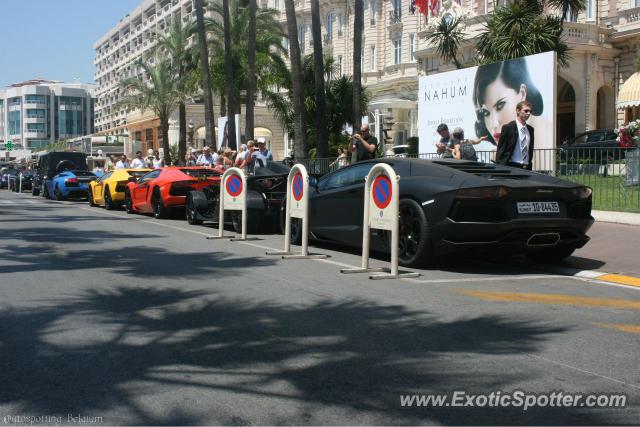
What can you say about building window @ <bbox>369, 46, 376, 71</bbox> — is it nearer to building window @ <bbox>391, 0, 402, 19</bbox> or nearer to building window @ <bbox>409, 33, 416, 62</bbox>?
building window @ <bbox>391, 0, 402, 19</bbox>

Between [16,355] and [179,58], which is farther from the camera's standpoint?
[179,58]

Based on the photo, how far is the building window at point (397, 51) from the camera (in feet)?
158

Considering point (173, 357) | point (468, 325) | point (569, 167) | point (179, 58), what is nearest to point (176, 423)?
point (173, 357)

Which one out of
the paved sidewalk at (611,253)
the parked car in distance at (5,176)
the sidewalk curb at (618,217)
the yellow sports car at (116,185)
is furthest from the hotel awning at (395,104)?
the paved sidewalk at (611,253)

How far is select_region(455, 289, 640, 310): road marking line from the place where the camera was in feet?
22.4

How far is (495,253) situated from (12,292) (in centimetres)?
516

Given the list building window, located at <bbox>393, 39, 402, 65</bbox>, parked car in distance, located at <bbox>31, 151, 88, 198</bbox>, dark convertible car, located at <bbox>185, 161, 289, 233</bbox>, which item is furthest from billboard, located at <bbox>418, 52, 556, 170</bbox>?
building window, located at <bbox>393, 39, 402, 65</bbox>

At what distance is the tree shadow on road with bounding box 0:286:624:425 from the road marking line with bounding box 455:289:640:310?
1.00 meters

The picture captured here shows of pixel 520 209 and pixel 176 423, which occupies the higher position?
pixel 520 209

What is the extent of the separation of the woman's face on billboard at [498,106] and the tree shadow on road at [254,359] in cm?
1105

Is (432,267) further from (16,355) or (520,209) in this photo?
(16,355)

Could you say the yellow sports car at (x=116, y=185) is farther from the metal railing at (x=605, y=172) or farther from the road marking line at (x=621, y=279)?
the road marking line at (x=621, y=279)

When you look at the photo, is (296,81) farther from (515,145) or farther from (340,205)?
(340,205)

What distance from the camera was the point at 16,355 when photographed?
493cm
